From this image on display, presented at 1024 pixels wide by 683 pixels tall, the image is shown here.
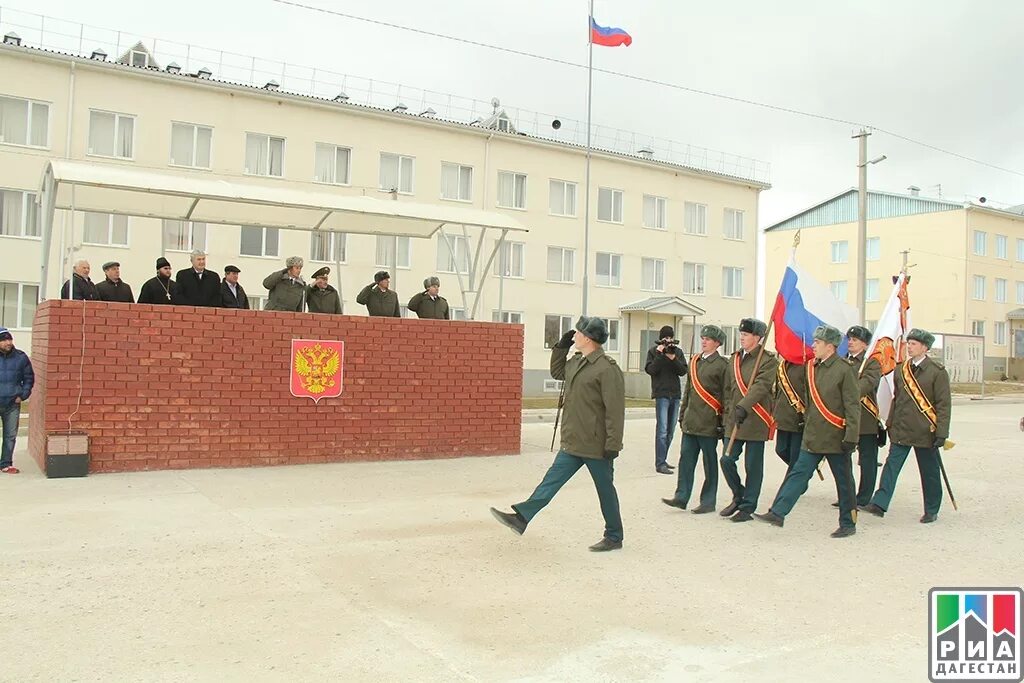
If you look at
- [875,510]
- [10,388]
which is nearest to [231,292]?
[10,388]

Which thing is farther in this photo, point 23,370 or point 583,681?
point 23,370

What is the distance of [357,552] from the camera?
645cm

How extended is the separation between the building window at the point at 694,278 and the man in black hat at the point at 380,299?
2845 cm

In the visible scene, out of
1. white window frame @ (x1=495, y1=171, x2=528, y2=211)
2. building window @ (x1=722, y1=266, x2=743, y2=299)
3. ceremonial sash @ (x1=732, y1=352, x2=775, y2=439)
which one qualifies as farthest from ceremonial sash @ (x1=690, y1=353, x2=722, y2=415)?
building window @ (x1=722, y1=266, x2=743, y2=299)

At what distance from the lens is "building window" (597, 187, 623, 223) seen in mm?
36000

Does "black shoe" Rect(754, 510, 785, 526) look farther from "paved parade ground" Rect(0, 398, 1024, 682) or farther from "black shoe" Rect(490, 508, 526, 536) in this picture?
"black shoe" Rect(490, 508, 526, 536)

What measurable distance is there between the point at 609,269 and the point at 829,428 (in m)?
29.3

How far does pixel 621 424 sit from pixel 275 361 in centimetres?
536

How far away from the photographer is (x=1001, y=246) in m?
54.3

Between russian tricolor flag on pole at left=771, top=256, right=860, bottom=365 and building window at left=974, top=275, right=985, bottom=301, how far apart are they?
50450 mm

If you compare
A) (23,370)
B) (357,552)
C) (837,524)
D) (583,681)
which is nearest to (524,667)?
(583,681)

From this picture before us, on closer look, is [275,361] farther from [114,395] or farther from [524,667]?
[524,667]

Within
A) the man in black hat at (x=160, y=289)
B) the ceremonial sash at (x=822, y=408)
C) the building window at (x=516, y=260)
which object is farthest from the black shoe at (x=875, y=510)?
the building window at (x=516, y=260)

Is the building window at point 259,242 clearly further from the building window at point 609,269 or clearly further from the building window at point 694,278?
the building window at point 694,278
